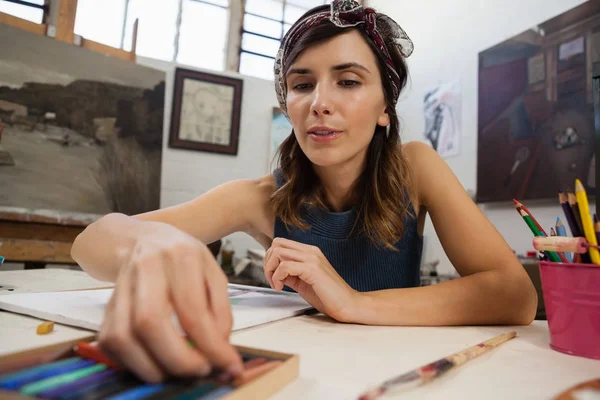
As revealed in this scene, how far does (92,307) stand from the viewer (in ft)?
1.98

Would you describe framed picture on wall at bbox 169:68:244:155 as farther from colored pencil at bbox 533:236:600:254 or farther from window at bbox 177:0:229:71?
colored pencil at bbox 533:236:600:254

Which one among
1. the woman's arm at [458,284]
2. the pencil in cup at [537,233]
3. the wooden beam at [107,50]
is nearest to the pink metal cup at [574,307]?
the pencil in cup at [537,233]

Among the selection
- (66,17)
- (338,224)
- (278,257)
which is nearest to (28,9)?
(66,17)

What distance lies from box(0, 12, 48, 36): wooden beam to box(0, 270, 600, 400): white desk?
240 cm

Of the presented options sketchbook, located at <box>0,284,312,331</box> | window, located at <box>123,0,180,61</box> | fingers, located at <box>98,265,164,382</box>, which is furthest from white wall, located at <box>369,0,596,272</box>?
fingers, located at <box>98,265,164,382</box>

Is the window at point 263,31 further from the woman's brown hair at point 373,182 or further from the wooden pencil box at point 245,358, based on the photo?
the wooden pencil box at point 245,358

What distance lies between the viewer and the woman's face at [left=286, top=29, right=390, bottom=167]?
84 cm

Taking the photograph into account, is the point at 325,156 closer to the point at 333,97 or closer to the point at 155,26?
the point at 333,97

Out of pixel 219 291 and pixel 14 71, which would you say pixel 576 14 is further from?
pixel 14 71

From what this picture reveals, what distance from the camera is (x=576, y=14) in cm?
184

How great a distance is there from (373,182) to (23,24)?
2.41 metres

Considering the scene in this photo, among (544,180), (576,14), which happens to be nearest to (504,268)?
(544,180)

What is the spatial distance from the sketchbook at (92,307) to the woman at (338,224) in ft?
0.16

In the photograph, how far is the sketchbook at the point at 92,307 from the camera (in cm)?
53
